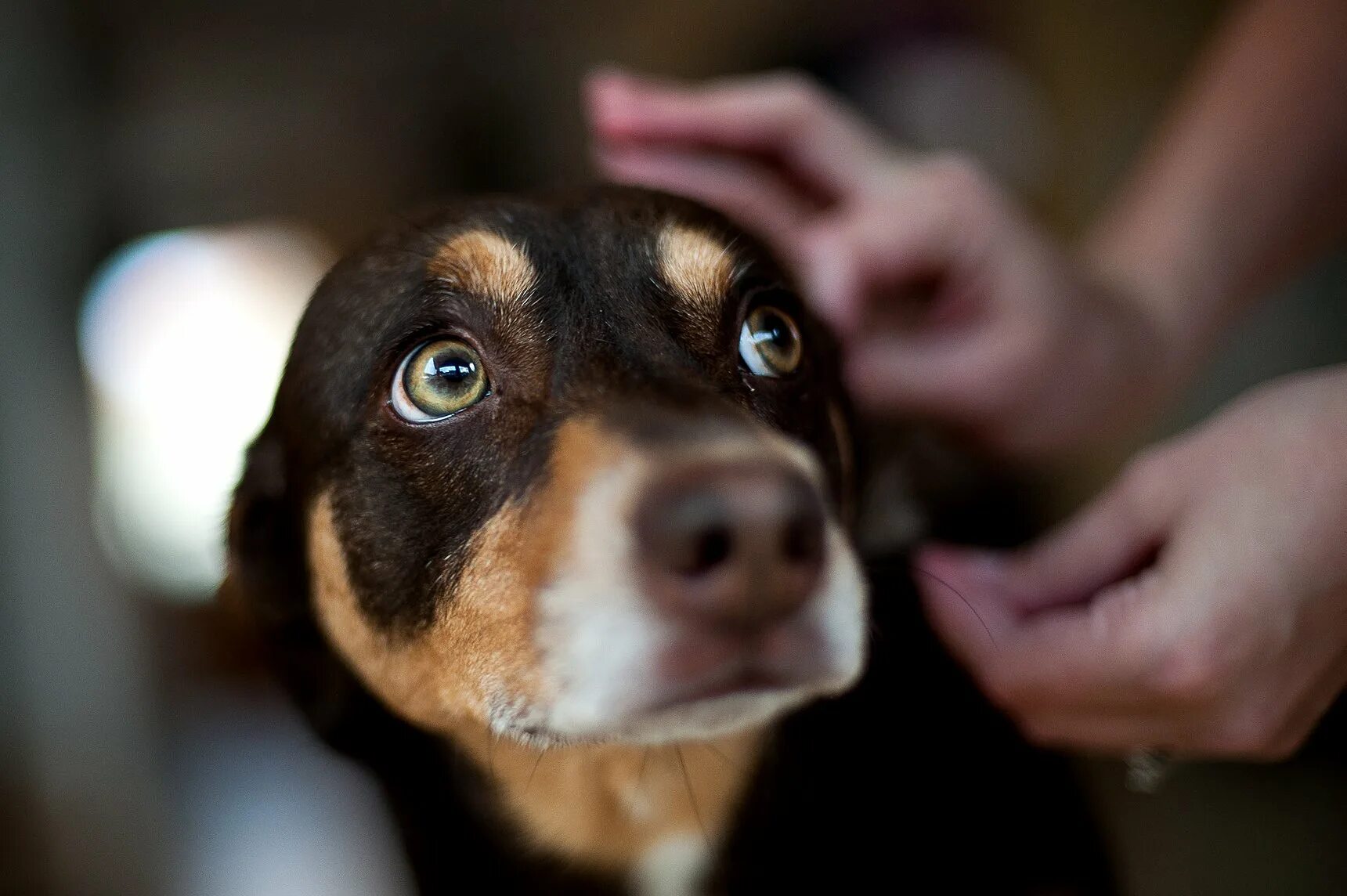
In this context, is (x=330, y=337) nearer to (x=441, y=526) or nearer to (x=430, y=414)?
(x=430, y=414)

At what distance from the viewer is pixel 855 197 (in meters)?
2.15

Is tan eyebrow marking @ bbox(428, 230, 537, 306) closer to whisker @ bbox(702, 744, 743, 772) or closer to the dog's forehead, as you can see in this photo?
the dog's forehead

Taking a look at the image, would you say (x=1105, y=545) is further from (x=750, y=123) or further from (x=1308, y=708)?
(x=750, y=123)

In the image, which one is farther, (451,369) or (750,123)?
(750,123)

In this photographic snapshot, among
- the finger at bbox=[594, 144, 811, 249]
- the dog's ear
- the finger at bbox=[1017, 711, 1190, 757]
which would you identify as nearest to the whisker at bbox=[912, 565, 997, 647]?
the finger at bbox=[1017, 711, 1190, 757]

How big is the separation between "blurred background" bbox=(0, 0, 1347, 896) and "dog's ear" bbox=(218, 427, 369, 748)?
3.52ft

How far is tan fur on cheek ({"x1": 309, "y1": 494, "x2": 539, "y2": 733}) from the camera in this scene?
1167 mm

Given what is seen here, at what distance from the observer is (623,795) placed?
1.58 m

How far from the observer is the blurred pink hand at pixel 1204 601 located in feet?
4.22

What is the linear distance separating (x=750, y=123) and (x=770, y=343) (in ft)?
2.94

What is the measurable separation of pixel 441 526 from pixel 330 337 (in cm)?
37

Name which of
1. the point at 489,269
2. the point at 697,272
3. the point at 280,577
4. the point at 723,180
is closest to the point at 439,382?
the point at 489,269

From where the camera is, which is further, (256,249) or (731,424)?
(256,249)

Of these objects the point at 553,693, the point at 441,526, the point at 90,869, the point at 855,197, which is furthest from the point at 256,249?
the point at 553,693
